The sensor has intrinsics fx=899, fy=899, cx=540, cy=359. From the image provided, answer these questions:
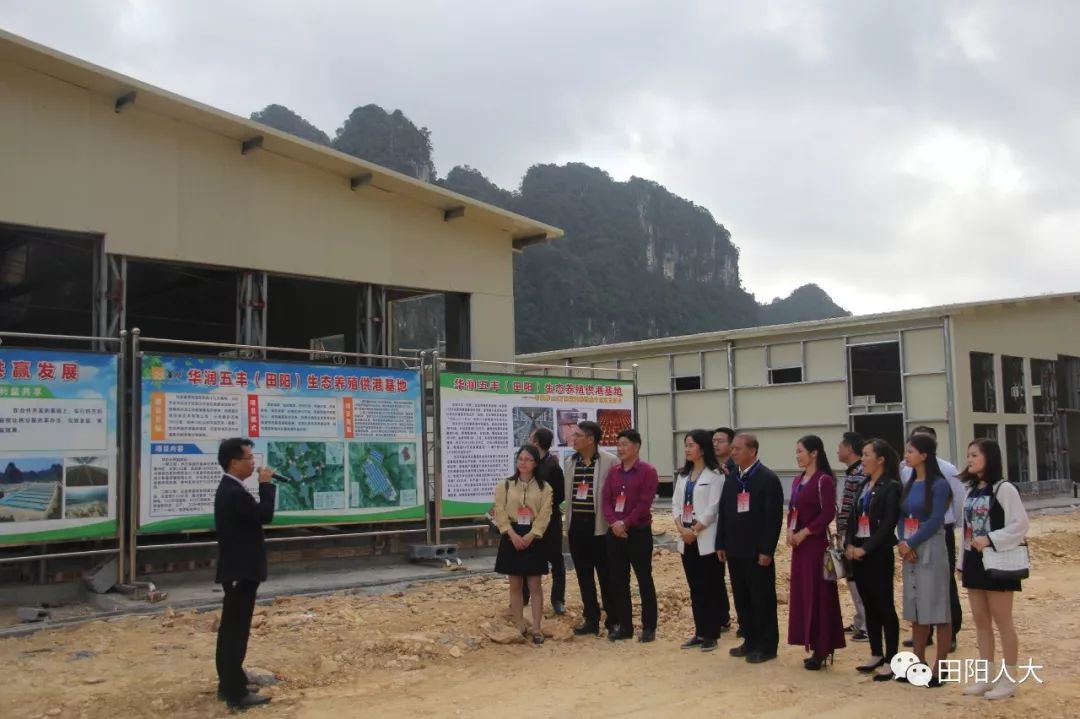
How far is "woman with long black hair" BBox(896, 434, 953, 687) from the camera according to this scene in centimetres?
567

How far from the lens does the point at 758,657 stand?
648cm

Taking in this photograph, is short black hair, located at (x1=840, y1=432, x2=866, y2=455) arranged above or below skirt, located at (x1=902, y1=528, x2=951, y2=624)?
above

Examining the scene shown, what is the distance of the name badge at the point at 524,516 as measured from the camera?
731 centimetres

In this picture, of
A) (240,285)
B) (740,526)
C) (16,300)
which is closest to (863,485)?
(740,526)

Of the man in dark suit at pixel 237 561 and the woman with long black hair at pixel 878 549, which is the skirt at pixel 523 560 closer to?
the man in dark suit at pixel 237 561

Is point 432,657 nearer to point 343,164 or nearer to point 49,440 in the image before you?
point 49,440

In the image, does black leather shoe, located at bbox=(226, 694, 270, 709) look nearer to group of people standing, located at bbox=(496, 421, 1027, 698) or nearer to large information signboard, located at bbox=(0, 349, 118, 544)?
group of people standing, located at bbox=(496, 421, 1027, 698)

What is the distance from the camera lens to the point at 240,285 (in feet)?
35.8

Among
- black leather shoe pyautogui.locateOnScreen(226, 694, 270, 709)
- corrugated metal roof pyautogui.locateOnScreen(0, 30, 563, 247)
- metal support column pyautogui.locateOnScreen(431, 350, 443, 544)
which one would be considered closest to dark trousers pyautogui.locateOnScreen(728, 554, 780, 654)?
black leather shoe pyautogui.locateOnScreen(226, 694, 270, 709)

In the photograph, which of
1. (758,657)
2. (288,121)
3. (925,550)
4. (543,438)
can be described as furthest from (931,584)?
(288,121)

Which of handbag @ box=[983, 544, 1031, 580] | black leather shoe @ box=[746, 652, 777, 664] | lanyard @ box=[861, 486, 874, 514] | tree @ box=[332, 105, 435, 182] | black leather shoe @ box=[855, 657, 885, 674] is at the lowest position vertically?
black leather shoe @ box=[746, 652, 777, 664]

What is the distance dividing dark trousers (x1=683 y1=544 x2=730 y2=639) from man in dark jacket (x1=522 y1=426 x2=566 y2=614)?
1083mm

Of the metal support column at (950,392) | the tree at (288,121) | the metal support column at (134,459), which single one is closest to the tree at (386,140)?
the tree at (288,121)

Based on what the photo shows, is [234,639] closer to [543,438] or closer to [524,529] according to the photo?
[524,529]
